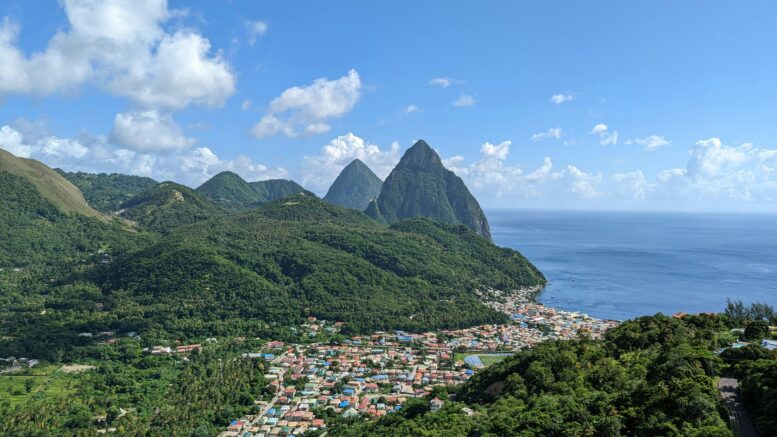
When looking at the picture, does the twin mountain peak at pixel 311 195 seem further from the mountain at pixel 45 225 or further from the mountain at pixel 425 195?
the mountain at pixel 45 225

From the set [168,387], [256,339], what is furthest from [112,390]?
[256,339]

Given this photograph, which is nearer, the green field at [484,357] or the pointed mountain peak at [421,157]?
the green field at [484,357]

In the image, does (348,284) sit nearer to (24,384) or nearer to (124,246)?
(24,384)

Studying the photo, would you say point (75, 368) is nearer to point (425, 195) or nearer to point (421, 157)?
point (425, 195)

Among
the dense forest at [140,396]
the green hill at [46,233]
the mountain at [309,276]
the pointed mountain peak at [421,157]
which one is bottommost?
the dense forest at [140,396]

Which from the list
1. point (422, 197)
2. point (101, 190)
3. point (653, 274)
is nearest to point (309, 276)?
point (653, 274)

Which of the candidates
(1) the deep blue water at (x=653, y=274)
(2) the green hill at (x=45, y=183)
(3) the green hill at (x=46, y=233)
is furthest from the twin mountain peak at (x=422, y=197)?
(3) the green hill at (x=46, y=233)

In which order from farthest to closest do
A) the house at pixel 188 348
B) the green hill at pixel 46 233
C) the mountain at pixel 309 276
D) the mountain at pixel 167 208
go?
the mountain at pixel 167 208 < the green hill at pixel 46 233 < the mountain at pixel 309 276 < the house at pixel 188 348
